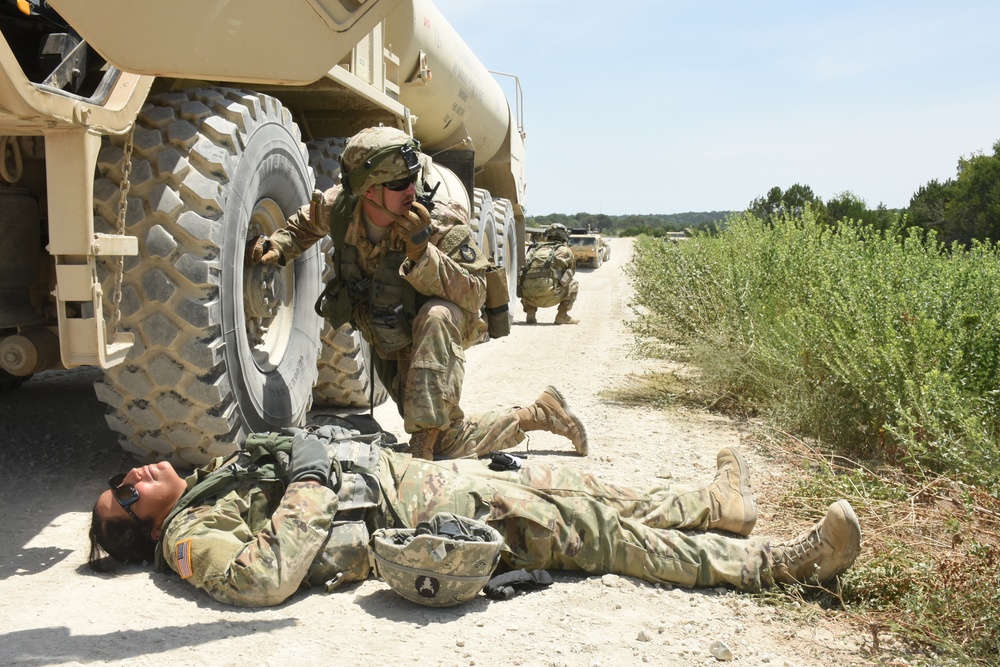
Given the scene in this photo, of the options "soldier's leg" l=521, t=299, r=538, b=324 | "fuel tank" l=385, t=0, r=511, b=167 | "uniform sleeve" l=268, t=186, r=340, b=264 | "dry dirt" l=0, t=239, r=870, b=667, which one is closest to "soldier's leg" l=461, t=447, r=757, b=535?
"dry dirt" l=0, t=239, r=870, b=667

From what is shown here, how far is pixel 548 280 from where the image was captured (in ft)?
38.6

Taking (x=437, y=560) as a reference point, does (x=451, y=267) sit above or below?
above

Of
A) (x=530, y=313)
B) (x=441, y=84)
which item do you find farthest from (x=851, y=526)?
(x=530, y=313)

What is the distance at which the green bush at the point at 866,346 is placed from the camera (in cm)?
386

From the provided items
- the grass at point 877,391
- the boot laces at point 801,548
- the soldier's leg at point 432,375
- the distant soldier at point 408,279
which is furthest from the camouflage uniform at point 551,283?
the boot laces at point 801,548

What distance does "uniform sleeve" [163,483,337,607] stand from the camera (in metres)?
2.79

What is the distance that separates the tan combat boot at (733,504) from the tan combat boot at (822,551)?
1.20 ft

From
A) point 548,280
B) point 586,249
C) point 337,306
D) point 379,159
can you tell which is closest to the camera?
point 379,159

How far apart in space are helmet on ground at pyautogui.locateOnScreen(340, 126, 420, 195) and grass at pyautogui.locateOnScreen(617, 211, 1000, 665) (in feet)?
7.13

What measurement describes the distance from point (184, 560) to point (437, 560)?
79 cm

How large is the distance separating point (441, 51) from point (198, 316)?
5.22 meters

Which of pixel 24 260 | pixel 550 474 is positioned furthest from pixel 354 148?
pixel 550 474

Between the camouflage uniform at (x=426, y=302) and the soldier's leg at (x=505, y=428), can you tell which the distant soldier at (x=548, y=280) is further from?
the camouflage uniform at (x=426, y=302)

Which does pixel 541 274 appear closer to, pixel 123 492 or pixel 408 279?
pixel 408 279
